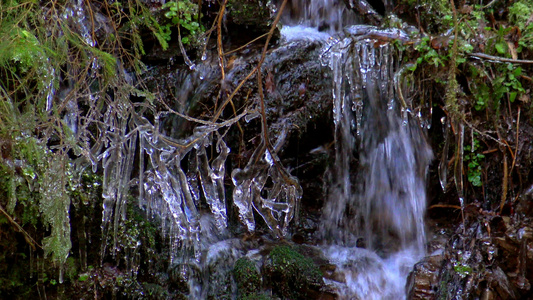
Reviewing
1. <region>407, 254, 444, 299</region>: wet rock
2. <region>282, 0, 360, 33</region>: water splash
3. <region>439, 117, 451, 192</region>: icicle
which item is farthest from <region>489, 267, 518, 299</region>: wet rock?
<region>282, 0, 360, 33</region>: water splash

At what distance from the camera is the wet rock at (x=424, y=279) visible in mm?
3682

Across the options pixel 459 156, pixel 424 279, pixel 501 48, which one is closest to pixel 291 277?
pixel 424 279

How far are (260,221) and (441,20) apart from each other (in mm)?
2490

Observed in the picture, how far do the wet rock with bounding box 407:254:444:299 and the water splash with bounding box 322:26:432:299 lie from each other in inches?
7.5

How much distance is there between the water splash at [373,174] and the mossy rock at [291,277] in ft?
1.00

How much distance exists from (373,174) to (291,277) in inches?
53.2

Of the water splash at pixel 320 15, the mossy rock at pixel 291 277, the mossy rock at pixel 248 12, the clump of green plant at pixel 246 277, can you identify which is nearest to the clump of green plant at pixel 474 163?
the mossy rock at pixel 291 277

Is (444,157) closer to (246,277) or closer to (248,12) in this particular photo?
(246,277)

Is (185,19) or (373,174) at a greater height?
(185,19)

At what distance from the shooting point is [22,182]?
3.42m

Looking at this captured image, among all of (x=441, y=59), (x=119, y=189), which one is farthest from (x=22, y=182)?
(x=441, y=59)

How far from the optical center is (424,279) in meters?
3.73

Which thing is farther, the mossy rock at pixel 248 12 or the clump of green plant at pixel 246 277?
the mossy rock at pixel 248 12

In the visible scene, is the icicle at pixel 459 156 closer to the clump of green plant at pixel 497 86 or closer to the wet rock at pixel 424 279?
the clump of green plant at pixel 497 86
